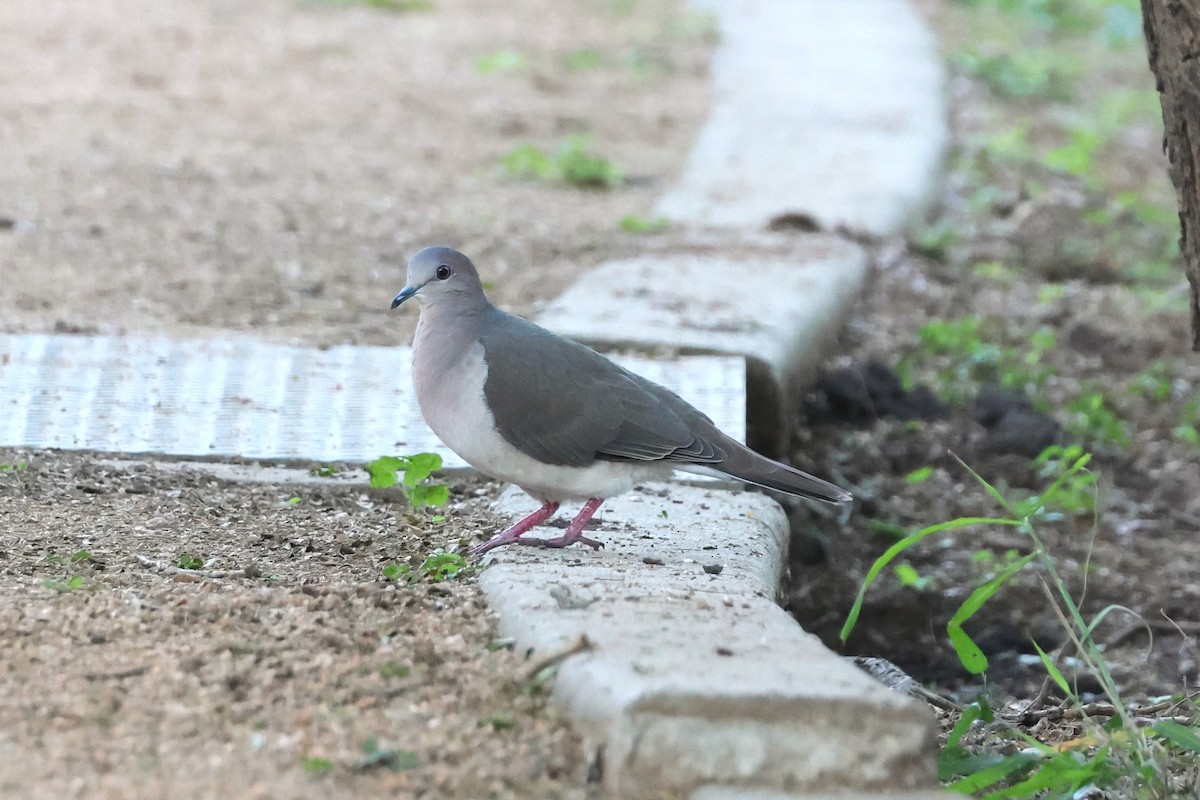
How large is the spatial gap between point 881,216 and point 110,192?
3460 millimetres

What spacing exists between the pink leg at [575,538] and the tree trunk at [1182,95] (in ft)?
4.37

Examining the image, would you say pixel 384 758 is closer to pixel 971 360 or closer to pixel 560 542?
pixel 560 542

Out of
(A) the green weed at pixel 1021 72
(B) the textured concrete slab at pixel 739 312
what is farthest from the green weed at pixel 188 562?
(A) the green weed at pixel 1021 72

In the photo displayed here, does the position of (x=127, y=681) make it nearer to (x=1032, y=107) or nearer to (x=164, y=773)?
(x=164, y=773)

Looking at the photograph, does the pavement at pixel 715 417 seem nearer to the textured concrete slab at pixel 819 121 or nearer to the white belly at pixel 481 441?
the textured concrete slab at pixel 819 121

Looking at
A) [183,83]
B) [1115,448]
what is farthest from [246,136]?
[1115,448]

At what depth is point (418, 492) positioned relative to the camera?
142 inches

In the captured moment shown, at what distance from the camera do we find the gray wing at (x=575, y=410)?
336cm

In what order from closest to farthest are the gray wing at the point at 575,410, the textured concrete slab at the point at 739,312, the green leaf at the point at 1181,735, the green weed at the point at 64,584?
1. the green leaf at the point at 1181,735
2. the green weed at the point at 64,584
3. the gray wing at the point at 575,410
4. the textured concrete slab at the point at 739,312

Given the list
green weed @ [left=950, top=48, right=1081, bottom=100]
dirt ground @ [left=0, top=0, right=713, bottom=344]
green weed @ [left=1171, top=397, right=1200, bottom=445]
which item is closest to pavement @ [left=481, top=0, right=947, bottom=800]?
dirt ground @ [left=0, top=0, right=713, bottom=344]

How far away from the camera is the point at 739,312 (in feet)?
17.4

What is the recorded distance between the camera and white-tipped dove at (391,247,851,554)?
3.37 m

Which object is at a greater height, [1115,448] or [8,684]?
[8,684]

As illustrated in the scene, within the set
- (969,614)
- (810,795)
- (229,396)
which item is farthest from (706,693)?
(229,396)
